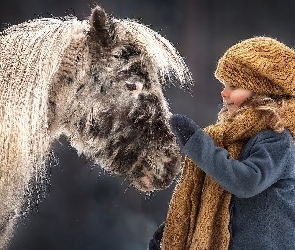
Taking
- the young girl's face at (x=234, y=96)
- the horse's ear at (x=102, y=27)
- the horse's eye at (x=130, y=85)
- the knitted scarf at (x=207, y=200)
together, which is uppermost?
the horse's ear at (x=102, y=27)

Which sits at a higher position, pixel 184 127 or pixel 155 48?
pixel 155 48

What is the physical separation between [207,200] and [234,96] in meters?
0.17

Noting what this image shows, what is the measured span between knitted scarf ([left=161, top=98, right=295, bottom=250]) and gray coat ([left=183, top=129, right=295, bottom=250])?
18mm

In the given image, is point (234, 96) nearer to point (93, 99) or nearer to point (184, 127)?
point (184, 127)

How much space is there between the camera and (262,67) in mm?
689

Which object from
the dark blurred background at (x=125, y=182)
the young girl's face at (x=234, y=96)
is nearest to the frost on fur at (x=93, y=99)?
the young girl's face at (x=234, y=96)

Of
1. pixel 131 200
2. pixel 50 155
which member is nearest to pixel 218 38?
pixel 131 200

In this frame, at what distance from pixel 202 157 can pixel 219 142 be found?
64mm

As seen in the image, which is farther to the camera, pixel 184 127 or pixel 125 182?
Answer: pixel 125 182

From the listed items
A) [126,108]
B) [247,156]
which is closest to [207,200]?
[247,156]

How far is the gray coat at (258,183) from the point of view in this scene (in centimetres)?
65

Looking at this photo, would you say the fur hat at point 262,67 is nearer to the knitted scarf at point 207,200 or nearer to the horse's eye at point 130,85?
the knitted scarf at point 207,200

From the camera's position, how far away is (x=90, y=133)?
74cm

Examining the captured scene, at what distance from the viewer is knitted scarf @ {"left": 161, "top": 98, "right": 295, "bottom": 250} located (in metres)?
0.70
